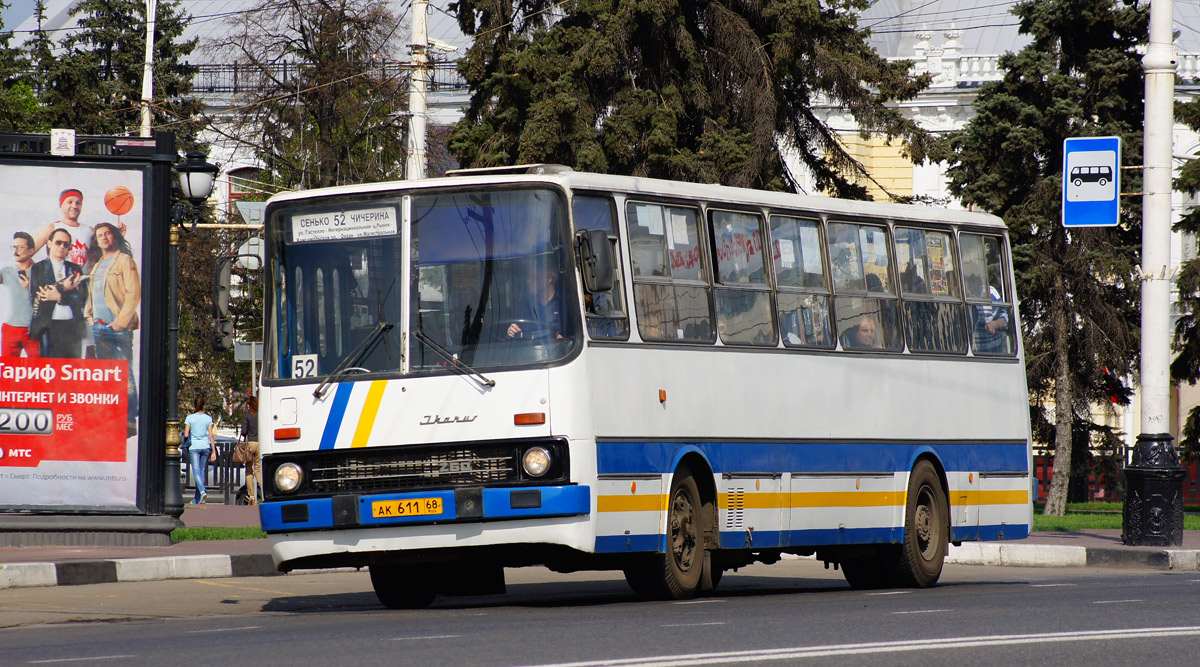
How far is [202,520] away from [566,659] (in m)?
17.6

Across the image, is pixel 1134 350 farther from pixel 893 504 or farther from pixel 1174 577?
pixel 893 504

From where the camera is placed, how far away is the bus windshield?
12.0 meters

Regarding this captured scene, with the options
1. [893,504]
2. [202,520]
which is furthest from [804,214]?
[202,520]

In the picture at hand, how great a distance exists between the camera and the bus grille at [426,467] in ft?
38.8

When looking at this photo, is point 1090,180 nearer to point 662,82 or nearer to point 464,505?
point 662,82

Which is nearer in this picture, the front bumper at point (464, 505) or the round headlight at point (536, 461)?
the front bumper at point (464, 505)

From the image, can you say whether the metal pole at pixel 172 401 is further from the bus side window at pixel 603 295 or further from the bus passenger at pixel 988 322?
the bus passenger at pixel 988 322

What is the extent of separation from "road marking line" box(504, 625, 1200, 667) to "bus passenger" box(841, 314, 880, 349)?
4.83 m

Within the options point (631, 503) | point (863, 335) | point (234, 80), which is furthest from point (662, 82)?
point (234, 80)

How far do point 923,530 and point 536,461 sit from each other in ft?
16.2

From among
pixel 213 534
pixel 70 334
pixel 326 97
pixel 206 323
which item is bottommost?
pixel 213 534

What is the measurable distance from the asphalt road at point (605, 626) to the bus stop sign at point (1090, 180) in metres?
5.83

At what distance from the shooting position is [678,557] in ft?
42.3

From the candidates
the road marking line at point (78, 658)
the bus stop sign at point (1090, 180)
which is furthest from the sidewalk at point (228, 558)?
the road marking line at point (78, 658)
